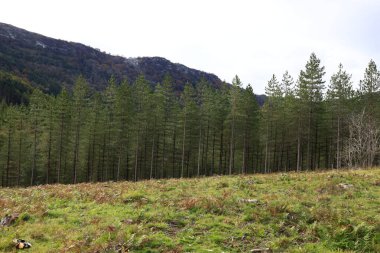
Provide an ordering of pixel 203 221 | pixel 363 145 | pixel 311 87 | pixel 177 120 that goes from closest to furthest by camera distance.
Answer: pixel 203 221 < pixel 363 145 < pixel 311 87 < pixel 177 120

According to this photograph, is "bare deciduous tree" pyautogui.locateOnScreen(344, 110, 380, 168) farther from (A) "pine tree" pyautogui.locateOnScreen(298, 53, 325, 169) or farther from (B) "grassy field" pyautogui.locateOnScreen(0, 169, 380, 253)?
(B) "grassy field" pyautogui.locateOnScreen(0, 169, 380, 253)

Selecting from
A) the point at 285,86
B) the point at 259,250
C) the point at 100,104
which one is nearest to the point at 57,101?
the point at 100,104

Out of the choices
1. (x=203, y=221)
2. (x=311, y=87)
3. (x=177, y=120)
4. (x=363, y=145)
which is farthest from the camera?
(x=177, y=120)

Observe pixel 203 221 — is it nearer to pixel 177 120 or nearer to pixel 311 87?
pixel 311 87

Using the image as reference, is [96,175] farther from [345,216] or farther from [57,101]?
[345,216]

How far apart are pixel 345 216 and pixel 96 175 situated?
6231 centimetres

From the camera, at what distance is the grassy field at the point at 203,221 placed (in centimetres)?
1076

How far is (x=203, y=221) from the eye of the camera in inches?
510

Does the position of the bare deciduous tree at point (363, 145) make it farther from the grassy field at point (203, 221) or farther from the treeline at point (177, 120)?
the grassy field at point (203, 221)

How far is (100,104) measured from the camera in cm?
6041

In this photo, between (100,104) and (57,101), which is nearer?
(57,101)

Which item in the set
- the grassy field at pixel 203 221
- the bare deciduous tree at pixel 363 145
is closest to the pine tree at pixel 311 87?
the bare deciduous tree at pixel 363 145

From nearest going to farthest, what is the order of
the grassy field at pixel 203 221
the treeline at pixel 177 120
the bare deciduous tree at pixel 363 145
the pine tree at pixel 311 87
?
the grassy field at pixel 203 221 < the bare deciduous tree at pixel 363 145 < the pine tree at pixel 311 87 < the treeline at pixel 177 120

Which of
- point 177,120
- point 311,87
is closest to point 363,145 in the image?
point 311,87
